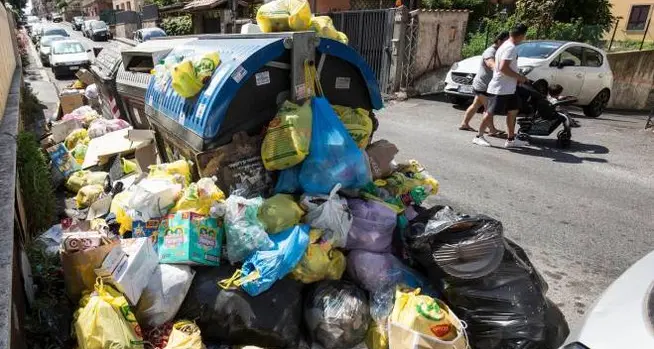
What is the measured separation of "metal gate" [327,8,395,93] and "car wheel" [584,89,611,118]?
177 inches

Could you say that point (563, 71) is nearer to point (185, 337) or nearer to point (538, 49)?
point (538, 49)

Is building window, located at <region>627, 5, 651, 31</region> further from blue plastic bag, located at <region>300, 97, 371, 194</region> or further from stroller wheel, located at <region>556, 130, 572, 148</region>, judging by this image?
blue plastic bag, located at <region>300, 97, 371, 194</region>

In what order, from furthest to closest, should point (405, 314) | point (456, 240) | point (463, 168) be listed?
point (463, 168) < point (456, 240) < point (405, 314)

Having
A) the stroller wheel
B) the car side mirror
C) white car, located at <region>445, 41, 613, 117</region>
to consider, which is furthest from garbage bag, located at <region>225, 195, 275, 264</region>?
the car side mirror

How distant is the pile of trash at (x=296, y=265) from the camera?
227 cm

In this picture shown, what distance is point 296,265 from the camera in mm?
2566

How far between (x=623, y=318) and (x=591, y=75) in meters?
9.56

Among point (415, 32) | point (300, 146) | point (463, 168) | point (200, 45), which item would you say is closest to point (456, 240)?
point (300, 146)

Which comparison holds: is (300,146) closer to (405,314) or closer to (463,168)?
(405,314)

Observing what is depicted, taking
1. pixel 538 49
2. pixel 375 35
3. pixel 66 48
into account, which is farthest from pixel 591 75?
pixel 66 48

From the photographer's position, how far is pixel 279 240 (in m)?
2.58

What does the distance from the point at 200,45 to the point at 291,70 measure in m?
1.36

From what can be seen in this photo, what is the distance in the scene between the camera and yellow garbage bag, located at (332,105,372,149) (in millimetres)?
3340

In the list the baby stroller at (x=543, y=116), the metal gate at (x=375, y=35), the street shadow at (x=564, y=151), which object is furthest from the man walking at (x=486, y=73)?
the metal gate at (x=375, y=35)
